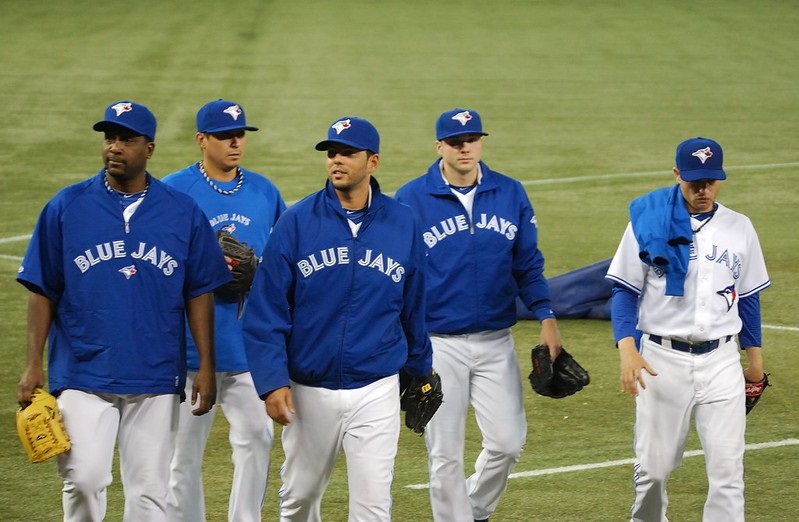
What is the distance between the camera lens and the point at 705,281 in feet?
22.8

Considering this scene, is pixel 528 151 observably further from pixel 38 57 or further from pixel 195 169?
pixel 195 169

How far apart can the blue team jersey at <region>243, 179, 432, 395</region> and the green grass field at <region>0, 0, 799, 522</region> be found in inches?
73.2

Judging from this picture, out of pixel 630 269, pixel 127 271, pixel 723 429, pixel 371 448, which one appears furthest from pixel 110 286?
pixel 723 429

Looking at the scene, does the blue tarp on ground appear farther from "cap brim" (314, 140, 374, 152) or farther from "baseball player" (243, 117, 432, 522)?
"cap brim" (314, 140, 374, 152)

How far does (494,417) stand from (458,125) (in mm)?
1572

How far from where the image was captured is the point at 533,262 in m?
7.61

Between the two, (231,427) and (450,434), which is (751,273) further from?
(231,427)

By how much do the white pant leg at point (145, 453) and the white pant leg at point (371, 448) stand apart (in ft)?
2.69

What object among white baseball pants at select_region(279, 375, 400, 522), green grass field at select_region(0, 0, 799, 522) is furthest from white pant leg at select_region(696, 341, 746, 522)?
white baseball pants at select_region(279, 375, 400, 522)

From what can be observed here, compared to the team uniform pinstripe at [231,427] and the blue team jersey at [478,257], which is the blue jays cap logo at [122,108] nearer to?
the team uniform pinstripe at [231,427]

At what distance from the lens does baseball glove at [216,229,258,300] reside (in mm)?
7086

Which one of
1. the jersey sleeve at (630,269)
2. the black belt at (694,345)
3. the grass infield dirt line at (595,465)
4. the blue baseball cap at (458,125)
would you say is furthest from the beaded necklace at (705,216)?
the grass infield dirt line at (595,465)

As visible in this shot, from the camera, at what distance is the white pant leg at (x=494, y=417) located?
7.47 meters

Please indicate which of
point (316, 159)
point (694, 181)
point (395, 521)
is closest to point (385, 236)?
point (694, 181)
